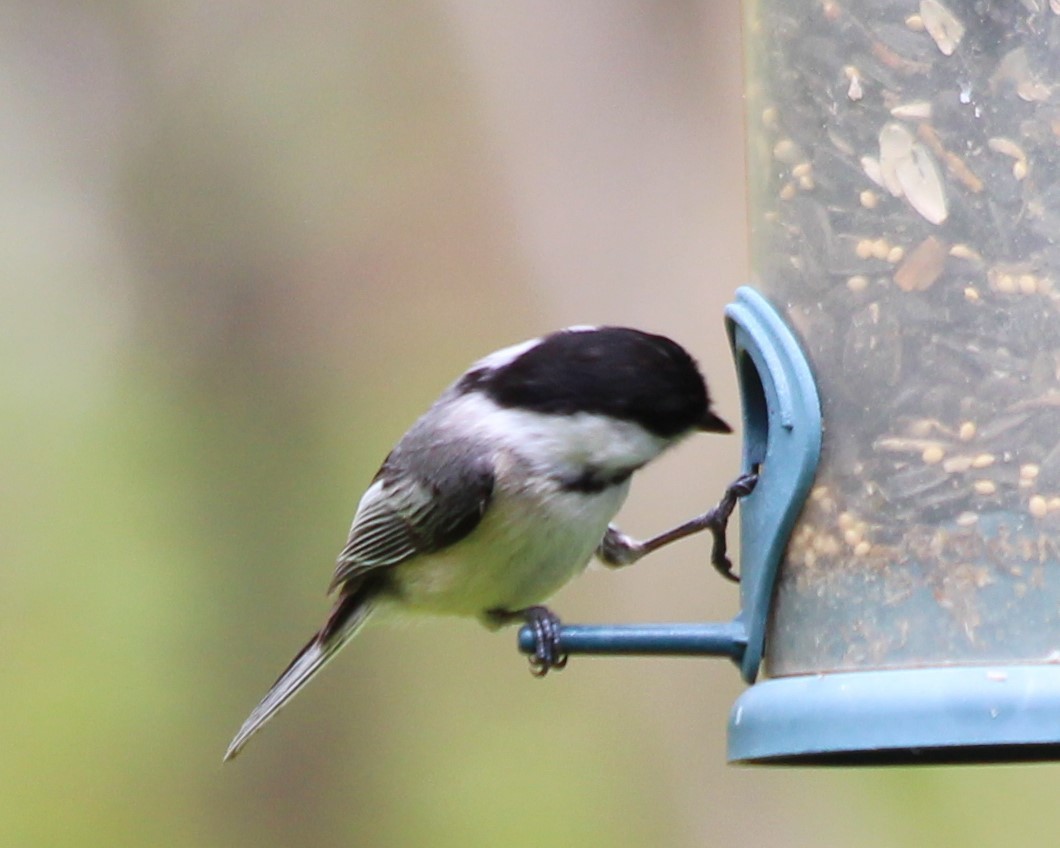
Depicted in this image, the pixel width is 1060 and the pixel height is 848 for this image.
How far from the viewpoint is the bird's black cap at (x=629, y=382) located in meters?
2.87

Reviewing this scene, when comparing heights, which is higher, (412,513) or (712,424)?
(712,424)

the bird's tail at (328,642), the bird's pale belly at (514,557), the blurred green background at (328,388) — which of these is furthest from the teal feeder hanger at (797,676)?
the blurred green background at (328,388)

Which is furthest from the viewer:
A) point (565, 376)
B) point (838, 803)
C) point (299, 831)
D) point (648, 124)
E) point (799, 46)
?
point (648, 124)

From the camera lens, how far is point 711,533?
300cm

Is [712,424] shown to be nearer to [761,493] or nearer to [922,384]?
[761,493]

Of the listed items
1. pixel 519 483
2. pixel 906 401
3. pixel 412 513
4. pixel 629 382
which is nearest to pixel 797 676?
pixel 906 401

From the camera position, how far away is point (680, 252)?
5.52 metres

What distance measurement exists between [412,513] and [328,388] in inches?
99.5

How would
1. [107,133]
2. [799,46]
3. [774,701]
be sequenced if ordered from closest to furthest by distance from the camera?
[774,701] → [799,46] → [107,133]

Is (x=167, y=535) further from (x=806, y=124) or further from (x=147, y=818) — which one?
(x=806, y=124)

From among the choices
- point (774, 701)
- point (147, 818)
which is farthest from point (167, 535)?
point (774, 701)

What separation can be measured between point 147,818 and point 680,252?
8.27 feet

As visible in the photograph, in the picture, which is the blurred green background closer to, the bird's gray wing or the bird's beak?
the bird's gray wing

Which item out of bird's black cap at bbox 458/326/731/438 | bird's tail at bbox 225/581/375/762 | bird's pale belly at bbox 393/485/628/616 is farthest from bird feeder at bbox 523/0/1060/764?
bird's tail at bbox 225/581/375/762
